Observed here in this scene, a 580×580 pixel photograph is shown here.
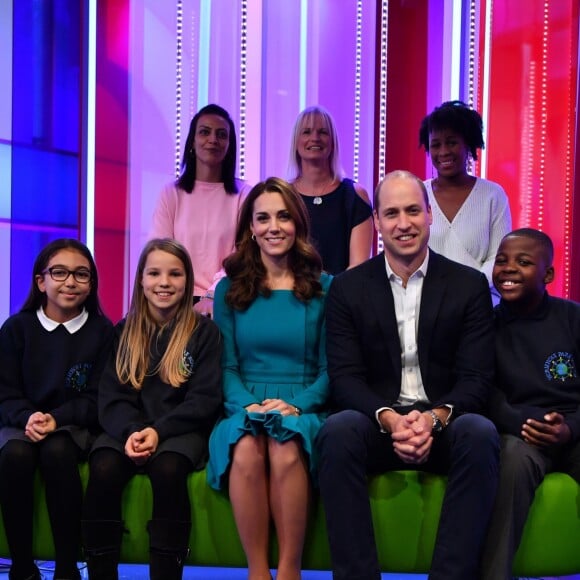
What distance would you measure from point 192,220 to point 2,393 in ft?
3.45

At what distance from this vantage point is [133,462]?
2521mm

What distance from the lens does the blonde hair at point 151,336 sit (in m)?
2.67

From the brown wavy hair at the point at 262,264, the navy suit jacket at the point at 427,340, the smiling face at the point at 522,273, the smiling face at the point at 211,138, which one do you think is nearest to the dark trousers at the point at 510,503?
the navy suit jacket at the point at 427,340

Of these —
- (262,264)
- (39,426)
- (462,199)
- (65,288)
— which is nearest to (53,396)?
(39,426)

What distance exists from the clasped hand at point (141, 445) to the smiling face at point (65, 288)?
0.54 m

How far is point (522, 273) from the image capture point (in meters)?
2.65

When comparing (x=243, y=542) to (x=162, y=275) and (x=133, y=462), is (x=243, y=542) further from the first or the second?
(x=162, y=275)

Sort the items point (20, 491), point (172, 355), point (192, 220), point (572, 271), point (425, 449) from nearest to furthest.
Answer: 1. point (425, 449)
2. point (20, 491)
3. point (172, 355)
4. point (192, 220)
5. point (572, 271)

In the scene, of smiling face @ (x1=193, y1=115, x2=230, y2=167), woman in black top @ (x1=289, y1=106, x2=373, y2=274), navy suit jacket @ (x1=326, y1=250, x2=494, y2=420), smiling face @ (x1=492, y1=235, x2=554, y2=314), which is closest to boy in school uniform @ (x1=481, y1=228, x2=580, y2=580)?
smiling face @ (x1=492, y1=235, x2=554, y2=314)

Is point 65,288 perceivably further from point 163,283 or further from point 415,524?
point 415,524

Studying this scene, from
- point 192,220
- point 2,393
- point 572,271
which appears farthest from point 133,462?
point 572,271

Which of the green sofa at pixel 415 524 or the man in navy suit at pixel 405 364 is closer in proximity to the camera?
the man in navy suit at pixel 405 364

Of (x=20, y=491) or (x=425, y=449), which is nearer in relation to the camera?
(x=425, y=449)

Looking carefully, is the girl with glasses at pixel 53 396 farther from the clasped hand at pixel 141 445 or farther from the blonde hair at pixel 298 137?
the blonde hair at pixel 298 137
